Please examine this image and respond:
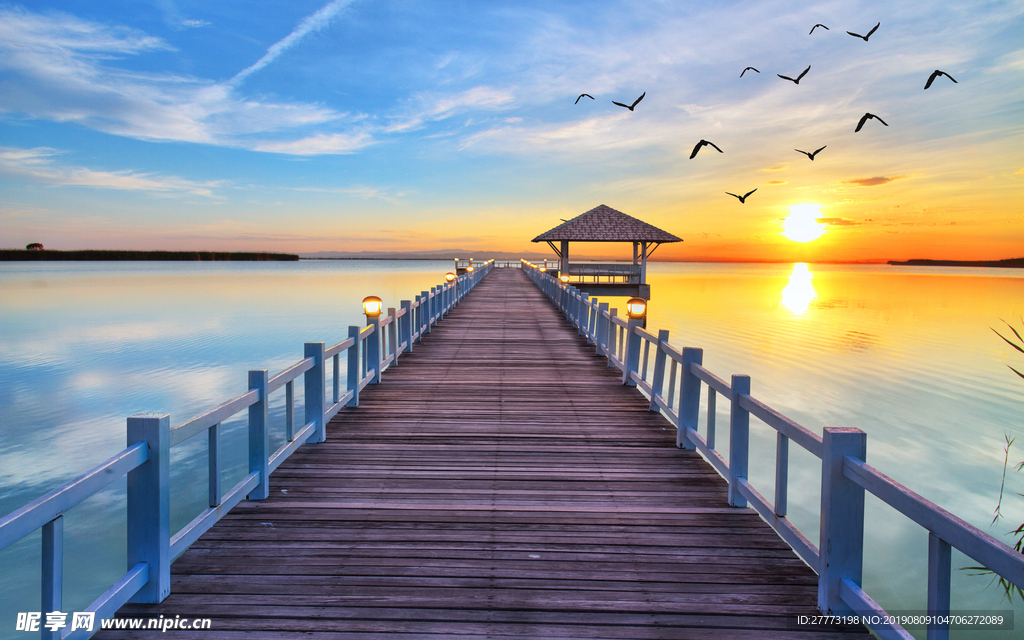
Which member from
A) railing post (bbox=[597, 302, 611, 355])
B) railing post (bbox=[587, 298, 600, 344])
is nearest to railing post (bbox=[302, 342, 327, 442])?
railing post (bbox=[597, 302, 611, 355])

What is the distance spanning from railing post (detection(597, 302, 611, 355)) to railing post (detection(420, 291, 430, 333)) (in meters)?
4.22

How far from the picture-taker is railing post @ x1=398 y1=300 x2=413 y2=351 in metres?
10.7

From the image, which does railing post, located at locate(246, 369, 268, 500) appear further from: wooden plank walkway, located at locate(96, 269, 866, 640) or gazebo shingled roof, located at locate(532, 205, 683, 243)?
gazebo shingled roof, located at locate(532, 205, 683, 243)

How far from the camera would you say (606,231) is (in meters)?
34.8

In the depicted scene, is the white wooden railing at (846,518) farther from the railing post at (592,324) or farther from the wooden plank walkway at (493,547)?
the railing post at (592,324)

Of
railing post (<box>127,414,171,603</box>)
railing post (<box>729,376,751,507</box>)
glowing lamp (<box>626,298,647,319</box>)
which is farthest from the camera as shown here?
glowing lamp (<box>626,298,647,319</box>)

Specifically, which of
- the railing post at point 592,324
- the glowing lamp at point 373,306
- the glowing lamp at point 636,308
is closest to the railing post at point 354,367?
the glowing lamp at point 373,306

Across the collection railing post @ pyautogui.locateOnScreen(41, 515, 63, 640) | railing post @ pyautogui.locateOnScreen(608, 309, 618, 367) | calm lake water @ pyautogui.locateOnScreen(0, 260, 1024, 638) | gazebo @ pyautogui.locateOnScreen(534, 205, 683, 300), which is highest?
gazebo @ pyautogui.locateOnScreen(534, 205, 683, 300)

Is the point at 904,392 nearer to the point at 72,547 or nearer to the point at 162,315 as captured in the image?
the point at 72,547

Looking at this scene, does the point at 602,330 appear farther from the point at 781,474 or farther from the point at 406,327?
the point at 781,474

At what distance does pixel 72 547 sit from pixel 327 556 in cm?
647

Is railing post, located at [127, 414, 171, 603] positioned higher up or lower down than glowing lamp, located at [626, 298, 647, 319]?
lower down

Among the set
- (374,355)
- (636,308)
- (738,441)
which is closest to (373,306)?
(374,355)

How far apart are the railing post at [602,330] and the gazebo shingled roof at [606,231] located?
2321cm
